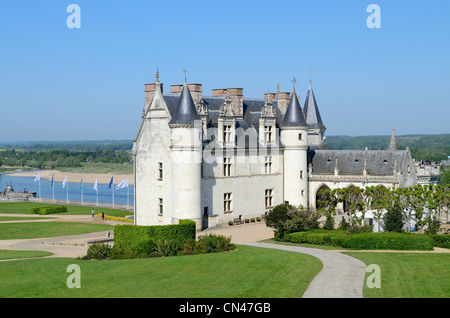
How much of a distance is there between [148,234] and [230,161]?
55.0ft

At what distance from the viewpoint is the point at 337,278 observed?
22609mm

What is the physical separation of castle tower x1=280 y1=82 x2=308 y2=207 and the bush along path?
20894 mm

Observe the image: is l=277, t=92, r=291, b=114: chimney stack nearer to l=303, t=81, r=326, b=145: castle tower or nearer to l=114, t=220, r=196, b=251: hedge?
l=303, t=81, r=326, b=145: castle tower

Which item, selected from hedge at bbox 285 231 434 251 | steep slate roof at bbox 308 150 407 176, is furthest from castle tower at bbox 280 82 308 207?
hedge at bbox 285 231 434 251

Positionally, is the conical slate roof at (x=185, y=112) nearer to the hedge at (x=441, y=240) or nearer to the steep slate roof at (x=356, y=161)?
the steep slate roof at (x=356, y=161)

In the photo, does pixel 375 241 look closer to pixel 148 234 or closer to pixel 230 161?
pixel 148 234

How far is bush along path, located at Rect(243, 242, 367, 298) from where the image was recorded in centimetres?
1969

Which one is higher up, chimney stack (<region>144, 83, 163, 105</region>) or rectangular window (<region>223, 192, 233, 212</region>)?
chimney stack (<region>144, 83, 163, 105</region>)

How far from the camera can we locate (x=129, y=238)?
3278 centimetres

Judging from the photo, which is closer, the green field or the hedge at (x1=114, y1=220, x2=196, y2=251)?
the green field

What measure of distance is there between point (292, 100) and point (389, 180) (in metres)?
11.1

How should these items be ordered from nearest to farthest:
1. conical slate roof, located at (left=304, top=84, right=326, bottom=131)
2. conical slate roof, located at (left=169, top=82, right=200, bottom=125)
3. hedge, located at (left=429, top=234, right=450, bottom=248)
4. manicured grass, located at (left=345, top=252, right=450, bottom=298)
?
manicured grass, located at (left=345, top=252, right=450, bottom=298) → hedge, located at (left=429, top=234, right=450, bottom=248) → conical slate roof, located at (left=169, top=82, right=200, bottom=125) → conical slate roof, located at (left=304, top=84, right=326, bottom=131)

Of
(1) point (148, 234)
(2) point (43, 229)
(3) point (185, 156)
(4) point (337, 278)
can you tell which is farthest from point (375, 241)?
(2) point (43, 229)
